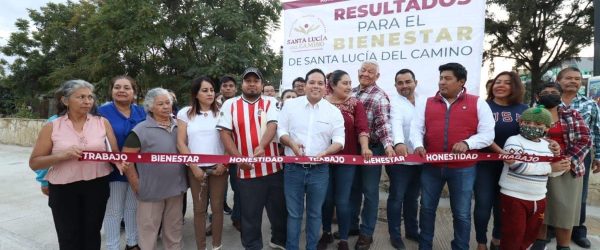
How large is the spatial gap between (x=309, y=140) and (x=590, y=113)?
9.73ft

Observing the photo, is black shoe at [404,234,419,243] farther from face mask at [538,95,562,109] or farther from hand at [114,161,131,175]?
hand at [114,161,131,175]

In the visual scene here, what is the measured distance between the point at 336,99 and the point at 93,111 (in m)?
2.15

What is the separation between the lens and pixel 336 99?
10.6 feet

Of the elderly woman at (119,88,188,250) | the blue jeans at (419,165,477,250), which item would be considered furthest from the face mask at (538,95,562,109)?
the elderly woman at (119,88,188,250)

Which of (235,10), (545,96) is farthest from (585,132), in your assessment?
(235,10)

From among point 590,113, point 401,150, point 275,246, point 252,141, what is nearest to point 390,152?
point 401,150

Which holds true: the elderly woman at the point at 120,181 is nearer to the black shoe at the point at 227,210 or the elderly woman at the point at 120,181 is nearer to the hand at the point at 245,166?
→ the hand at the point at 245,166

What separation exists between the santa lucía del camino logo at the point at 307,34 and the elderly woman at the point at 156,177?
118 inches

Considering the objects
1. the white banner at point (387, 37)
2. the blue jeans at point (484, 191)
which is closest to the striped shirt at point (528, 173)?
the blue jeans at point (484, 191)

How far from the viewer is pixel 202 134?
3148 mm

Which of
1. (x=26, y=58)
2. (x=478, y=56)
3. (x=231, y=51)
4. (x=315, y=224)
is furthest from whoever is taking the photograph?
Answer: (x=26, y=58)

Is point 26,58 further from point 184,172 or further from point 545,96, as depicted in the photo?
point 545,96

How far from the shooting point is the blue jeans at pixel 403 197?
3.38m

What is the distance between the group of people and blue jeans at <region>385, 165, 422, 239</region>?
0.02 m
